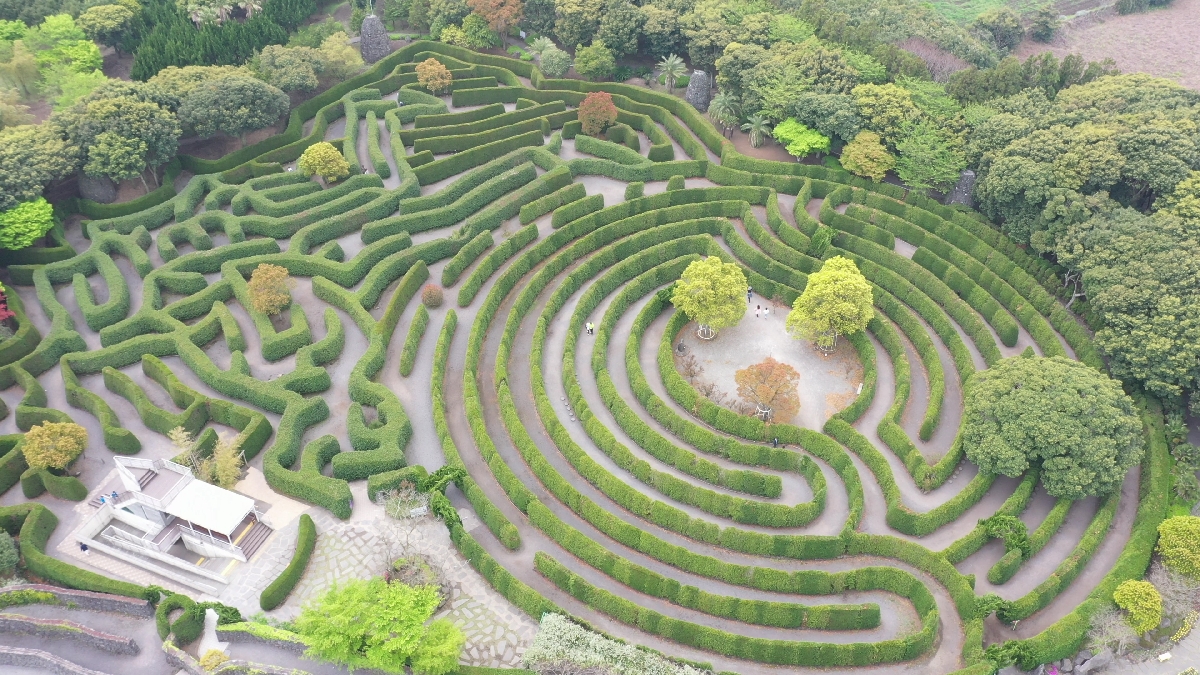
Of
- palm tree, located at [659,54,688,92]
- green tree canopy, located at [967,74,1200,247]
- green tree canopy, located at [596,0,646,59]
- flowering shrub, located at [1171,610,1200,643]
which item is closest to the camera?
flowering shrub, located at [1171,610,1200,643]

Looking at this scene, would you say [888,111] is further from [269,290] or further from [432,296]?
[269,290]

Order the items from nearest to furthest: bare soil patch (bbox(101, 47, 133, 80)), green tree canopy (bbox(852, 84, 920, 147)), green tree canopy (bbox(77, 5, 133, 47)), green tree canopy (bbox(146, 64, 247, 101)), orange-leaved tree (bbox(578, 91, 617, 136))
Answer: green tree canopy (bbox(852, 84, 920, 147)), green tree canopy (bbox(146, 64, 247, 101)), orange-leaved tree (bbox(578, 91, 617, 136)), green tree canopy (bbox(77, 5, 133, 47)), bare soil patch (bbox(101, 47, 133, 80))

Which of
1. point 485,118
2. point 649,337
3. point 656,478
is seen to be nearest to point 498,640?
point 656,478

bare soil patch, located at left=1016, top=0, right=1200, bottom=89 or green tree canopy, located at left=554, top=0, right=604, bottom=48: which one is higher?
green tree canopy, located at left=554, top=0, right=604, bottom=48

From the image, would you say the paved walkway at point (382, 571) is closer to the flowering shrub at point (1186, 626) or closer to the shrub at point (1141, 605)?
the shrub at point (1141, 605)

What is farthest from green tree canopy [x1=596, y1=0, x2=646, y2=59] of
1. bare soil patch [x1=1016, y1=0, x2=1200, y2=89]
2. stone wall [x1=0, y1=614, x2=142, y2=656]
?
stone wall [x1=0, y1=614, x2=142, y2=656]

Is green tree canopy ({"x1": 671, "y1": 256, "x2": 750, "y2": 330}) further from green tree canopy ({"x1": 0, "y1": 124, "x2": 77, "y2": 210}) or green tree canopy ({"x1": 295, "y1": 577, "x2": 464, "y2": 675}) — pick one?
green tree canopy ({"x1": 0, "y1": 124, "x2": 77, "y2": 210})

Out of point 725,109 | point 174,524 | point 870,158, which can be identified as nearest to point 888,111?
point 870,158
